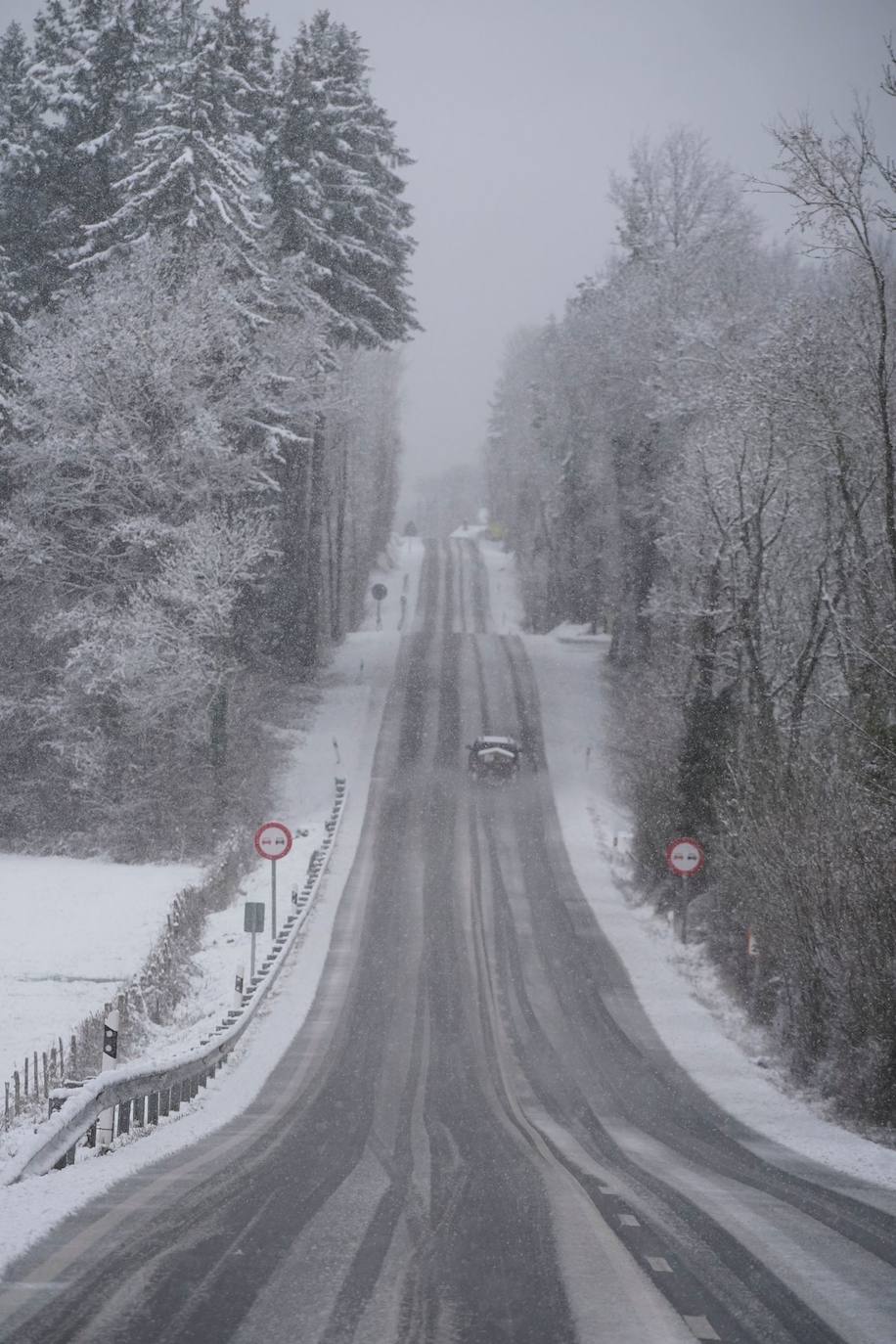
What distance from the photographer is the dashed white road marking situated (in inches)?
229

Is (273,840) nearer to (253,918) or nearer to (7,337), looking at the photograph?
(253,918)

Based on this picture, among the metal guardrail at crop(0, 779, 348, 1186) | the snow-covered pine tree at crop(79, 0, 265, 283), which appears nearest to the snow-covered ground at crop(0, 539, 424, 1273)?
the metal guardrail at crop(0, 779, 348, 1186)

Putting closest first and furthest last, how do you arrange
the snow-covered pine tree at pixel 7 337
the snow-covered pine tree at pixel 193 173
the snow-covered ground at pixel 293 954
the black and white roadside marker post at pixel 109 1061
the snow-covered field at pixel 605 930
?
the snow-covered ground at pixel 293 954
the black and white roadside marker post at pixel 109 1061
the snow-covered field at pixel 605 930
the snow-covered pine tree at pixel 193 173
the snow-covered pine tree at pixel 7 337

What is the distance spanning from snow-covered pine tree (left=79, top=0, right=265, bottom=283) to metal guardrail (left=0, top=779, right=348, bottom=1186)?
66.9 ft

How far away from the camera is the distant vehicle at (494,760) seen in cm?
3781

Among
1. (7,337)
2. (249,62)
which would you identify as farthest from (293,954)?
(249,62)

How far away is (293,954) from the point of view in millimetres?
24062

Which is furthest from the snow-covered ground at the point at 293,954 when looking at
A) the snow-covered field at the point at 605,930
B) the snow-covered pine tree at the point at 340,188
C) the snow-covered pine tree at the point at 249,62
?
the snow-covered pine tree at the point at 249,62

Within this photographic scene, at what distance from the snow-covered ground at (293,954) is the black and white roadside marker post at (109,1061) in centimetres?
22

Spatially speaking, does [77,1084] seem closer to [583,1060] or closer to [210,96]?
[583,1060]

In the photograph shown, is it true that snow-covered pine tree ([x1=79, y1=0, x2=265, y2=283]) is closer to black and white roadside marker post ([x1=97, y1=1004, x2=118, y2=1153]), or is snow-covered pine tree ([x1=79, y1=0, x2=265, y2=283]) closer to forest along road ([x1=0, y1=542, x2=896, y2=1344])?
forest along road ([x1=0, y1=542, x2=896, y2=1344])

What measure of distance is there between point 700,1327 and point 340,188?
38.1 m

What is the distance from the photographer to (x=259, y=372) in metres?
33.9

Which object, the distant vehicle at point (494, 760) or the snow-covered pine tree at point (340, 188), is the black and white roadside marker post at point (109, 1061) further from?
the snow-covered pine tree at point (340, 188)
